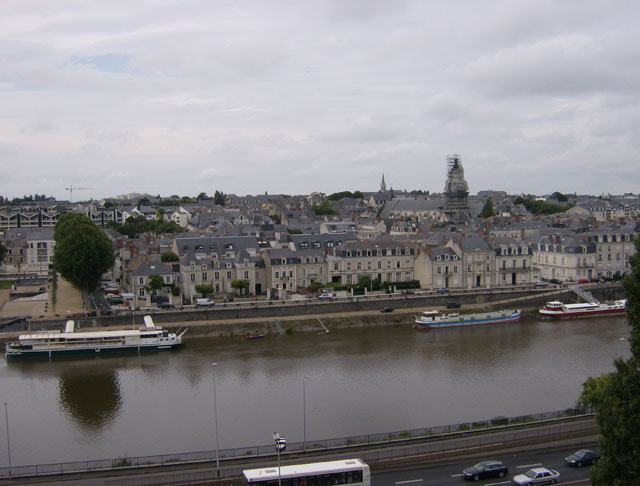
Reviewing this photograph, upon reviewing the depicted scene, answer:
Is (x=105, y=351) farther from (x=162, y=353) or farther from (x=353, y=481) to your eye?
(x=353, y=481)

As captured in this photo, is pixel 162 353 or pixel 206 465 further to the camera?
pixel 162 353

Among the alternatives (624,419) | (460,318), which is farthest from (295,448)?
(460,318)

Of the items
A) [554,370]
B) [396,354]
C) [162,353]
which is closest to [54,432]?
[162,353]

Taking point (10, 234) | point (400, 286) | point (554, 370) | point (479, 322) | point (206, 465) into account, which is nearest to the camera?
point (206, 465)

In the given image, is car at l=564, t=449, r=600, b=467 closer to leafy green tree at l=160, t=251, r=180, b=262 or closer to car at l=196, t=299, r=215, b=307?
car at l=196, t=299, r=215, b=307

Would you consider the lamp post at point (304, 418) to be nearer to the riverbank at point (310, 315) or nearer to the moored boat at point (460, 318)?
the riverbank at point (310, 315)

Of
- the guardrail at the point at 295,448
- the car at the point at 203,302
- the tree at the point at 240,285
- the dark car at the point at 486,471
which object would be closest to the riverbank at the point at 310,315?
the car at the point at 203,302

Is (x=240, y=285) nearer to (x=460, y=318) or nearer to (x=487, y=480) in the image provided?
(x=460, y=318)

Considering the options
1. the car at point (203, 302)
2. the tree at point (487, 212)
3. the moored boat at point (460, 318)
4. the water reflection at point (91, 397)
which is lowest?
the water reflection at point (91, 397)
